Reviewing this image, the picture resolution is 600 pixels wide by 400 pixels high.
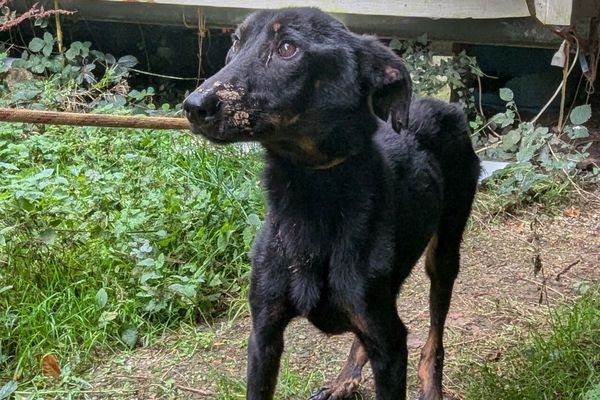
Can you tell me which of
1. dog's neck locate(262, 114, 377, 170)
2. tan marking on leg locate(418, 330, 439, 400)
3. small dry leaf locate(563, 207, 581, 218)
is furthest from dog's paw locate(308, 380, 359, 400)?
small dry leaf locate(563, 207, 581, 218)

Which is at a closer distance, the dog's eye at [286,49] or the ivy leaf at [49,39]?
the dog's eye at [286,49]

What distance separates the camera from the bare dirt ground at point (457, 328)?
3881 millimetres

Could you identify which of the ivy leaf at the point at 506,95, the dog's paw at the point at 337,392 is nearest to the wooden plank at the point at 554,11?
the ivy leaf at the point at 506,95

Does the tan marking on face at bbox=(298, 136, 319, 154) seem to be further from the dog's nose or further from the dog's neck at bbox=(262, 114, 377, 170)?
the dog's nose

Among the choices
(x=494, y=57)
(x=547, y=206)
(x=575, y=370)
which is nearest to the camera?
(x=575, y=370)

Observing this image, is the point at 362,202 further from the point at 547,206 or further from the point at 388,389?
the point at 547,206

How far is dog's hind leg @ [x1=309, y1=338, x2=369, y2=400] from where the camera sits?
145 inches

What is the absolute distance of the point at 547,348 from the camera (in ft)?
12.3

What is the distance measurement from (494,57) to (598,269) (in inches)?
122

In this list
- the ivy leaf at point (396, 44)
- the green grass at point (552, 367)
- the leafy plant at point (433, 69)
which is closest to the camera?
the green grass at point (552, 367)

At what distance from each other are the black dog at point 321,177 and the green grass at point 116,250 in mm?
1349

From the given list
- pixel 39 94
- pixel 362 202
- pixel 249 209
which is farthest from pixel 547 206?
pixel 39 94

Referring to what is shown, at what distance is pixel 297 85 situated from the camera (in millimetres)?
2660

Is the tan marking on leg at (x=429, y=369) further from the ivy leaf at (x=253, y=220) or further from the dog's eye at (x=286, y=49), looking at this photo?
the dog's eye at (x=286, y=49)
